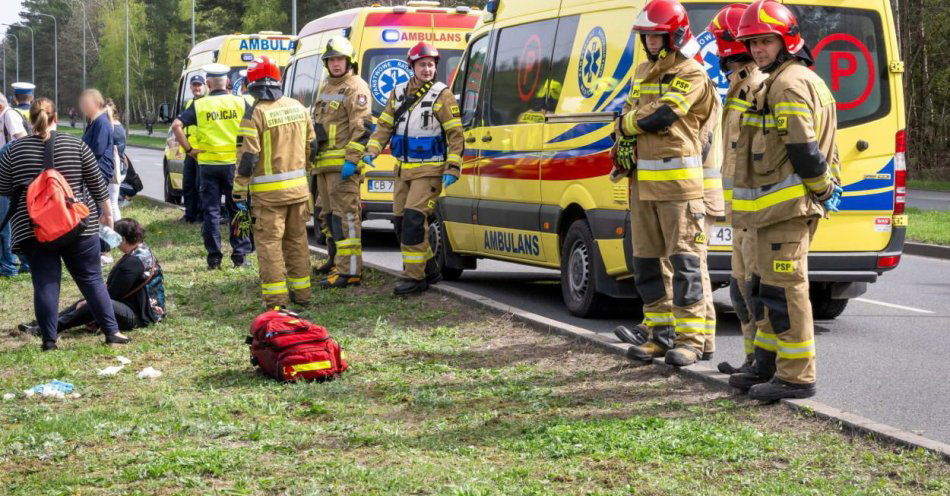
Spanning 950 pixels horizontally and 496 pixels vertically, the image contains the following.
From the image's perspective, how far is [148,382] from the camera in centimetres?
747

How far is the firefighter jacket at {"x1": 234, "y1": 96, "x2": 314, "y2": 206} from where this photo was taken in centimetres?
970

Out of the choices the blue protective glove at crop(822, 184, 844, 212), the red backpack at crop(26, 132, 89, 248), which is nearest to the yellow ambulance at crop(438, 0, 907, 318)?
the blue protective glove at crop(822, 184, 844, 212)

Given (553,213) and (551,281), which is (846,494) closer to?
(553,213)

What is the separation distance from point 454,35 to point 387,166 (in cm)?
167

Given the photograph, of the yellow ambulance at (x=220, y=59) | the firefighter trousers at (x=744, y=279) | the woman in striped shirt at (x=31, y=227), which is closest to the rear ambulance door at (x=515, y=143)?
the firefighter trousers at (x=744, y=279)

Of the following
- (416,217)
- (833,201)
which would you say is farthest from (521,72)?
(833,201)

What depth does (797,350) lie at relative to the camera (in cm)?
624

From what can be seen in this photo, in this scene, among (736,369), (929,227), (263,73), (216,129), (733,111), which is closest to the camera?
(733,111)

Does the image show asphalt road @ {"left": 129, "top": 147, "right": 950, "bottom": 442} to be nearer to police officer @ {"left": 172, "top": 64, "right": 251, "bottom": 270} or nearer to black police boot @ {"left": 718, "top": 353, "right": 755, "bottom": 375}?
black police boot @ {"left": 718, "top": 353, "right": 755, "bottom": 375}

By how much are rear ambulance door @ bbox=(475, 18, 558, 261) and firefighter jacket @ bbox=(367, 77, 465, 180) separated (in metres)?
0.33

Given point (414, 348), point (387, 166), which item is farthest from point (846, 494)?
point (387, 166)

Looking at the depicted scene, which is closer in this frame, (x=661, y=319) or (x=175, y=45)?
(x=661, y=319)

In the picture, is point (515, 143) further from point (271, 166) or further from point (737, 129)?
point (737, 129)

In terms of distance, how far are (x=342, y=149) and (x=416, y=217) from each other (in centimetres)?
110
